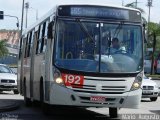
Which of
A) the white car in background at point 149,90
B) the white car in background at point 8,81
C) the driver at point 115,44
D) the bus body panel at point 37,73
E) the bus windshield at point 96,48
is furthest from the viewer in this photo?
the white car in background at point 8,81

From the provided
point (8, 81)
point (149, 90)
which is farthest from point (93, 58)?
point (8, 81)

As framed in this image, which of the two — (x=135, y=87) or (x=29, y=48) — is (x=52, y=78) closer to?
(x=135, y=87)

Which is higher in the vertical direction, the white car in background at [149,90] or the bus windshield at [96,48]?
the bus windshield at [96,48]

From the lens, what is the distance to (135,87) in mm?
14281

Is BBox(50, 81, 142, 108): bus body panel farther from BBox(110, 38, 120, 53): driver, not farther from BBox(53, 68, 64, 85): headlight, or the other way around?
BBox(110, 38, 120, 53): driver

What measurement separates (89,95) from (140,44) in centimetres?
208

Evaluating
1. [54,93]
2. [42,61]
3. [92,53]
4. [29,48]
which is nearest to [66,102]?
[54,93]

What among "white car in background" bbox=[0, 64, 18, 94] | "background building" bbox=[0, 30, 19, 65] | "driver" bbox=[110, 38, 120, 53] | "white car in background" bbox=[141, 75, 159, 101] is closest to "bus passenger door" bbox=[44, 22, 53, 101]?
"driver" bbox=[110, 38, 120, 53]

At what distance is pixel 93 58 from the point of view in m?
14.1

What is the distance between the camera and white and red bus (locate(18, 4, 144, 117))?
13.9 meters

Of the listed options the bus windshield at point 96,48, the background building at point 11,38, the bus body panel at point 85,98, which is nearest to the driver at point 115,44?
the bus windshield at point 96,48

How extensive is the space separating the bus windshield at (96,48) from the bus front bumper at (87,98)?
622mm

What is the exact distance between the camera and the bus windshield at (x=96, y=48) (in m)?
14.1

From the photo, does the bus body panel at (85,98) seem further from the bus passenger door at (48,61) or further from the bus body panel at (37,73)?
the bus body panel at (37,73)
